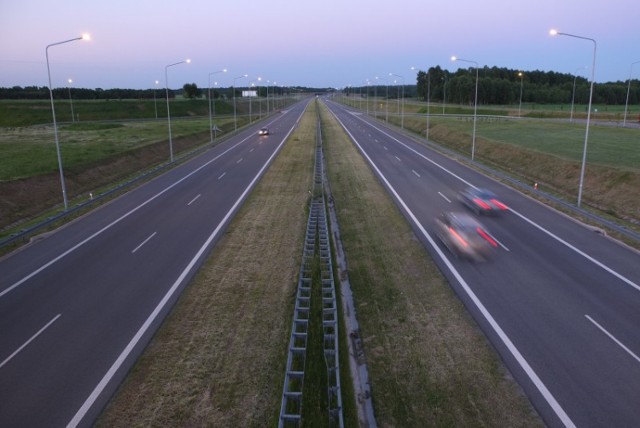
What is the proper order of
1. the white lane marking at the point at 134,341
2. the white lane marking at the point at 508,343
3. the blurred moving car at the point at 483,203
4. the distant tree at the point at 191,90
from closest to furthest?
the white lane marking at the point at 508,343 < the white lane marking at the point at 134,341 < the blurred moving car at the point at 483,203 < the distant tree at the point at 191,90

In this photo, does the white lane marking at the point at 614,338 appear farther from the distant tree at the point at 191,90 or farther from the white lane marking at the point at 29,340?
the distant tree at the point at 191,90

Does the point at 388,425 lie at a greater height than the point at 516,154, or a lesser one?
lesser

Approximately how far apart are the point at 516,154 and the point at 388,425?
42.2m

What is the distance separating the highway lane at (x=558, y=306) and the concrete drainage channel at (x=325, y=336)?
4182 millimetres

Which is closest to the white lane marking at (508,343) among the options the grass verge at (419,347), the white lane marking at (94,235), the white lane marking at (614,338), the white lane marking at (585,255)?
the grass verge at (419,347)

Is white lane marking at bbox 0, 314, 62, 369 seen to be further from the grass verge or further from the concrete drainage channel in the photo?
the grass verge

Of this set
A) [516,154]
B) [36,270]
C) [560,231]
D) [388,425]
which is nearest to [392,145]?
[516,154]

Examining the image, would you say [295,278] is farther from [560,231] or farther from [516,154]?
[516,154]

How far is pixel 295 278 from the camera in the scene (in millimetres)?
18656

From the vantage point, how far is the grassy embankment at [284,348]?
10969mm

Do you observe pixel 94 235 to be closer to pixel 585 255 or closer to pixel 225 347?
pixel 225 347

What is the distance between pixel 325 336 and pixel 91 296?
30.3 feet

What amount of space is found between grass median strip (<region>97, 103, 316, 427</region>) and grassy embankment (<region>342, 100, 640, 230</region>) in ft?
68.1

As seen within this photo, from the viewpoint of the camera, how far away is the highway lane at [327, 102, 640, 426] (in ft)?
37.4
